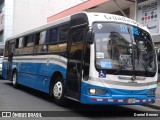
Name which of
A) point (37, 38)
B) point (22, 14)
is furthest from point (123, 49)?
point (22, 14)

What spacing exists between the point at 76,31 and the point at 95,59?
151 cm

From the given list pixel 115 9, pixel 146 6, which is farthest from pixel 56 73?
pixel 115 9

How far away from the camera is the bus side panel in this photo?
11383 mm

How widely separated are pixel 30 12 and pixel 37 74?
3129 centimetres

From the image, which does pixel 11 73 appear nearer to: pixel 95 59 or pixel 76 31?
pixel 76 31

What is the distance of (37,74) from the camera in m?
12.9

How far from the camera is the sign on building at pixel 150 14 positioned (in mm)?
16812

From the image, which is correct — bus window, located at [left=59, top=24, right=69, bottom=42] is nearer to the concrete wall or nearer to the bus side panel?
the bus side panel

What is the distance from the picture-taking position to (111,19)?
30.5 ft

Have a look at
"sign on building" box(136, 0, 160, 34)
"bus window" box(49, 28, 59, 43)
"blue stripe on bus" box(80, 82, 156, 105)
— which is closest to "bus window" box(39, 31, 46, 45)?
"bus window" box(49, 28, 59, 43)

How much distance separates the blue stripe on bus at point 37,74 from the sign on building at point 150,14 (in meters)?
6.95

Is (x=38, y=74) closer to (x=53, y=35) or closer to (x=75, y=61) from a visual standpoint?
(x=53, y=35)

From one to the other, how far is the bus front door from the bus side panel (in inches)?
20.2

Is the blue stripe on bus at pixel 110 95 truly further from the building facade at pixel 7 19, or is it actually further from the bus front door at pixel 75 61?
the building facade at pixel 7 19
